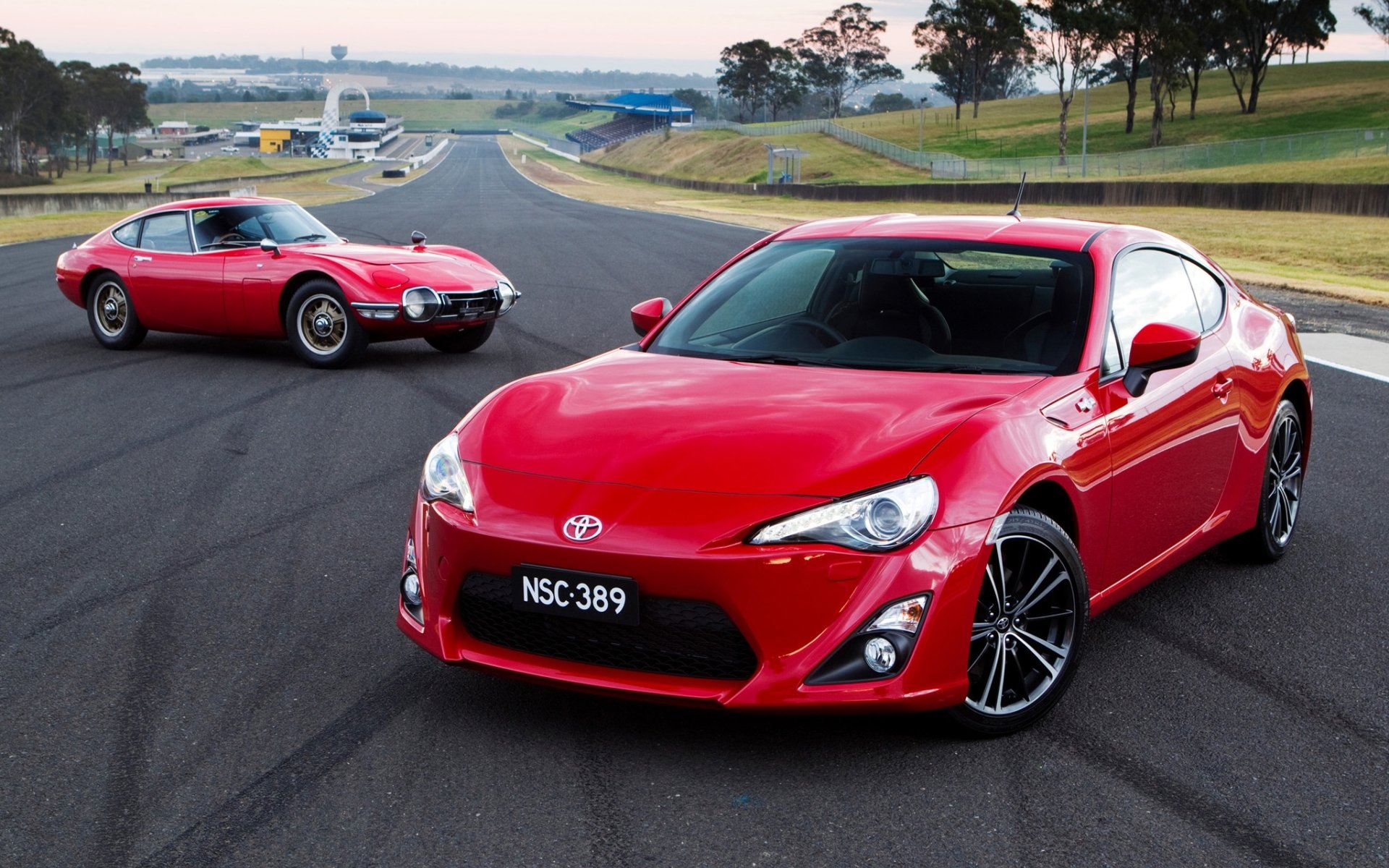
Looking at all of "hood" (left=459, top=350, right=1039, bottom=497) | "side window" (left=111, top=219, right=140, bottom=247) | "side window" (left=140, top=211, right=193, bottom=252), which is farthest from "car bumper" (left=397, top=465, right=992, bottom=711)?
"side window" (left=111, top=219, right=140, bottom=247)

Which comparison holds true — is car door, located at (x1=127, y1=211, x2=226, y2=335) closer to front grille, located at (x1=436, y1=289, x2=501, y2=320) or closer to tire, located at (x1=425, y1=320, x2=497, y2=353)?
tire, located at (x1=425, y1=320, x2=497, y2=353)

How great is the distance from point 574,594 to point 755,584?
48 centimetres

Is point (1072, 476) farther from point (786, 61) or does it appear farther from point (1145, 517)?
point (786, 61)

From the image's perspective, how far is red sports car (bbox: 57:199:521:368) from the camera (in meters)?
11.4

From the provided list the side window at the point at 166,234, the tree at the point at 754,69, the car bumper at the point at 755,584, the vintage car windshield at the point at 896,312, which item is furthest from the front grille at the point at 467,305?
the tree at the point at 754,69

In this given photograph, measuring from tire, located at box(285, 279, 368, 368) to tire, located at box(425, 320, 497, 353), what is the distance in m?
0.98

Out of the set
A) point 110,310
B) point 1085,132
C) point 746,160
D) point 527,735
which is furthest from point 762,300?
point 746,160

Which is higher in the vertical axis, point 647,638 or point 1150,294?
point 1150,294

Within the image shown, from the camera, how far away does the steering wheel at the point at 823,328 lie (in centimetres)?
502

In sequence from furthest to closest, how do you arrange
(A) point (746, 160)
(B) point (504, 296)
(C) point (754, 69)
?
(C) point (754, 69), (A) point (746, 160), (B) point (504, 296)

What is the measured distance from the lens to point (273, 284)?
38.1 feet

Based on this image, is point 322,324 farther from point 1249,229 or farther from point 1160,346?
point 1249,229

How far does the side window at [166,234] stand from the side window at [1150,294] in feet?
29.7

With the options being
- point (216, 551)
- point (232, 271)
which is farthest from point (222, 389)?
point (216, 551)
